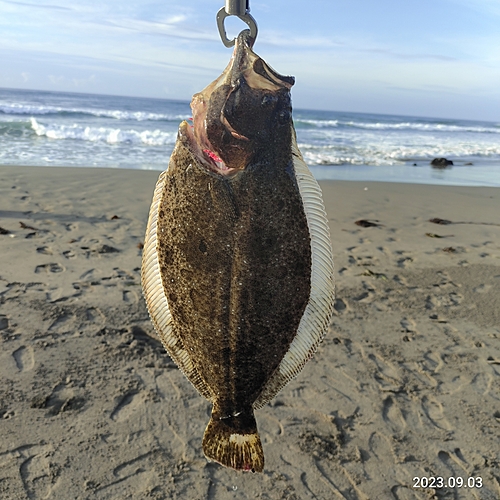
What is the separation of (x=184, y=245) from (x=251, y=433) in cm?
81

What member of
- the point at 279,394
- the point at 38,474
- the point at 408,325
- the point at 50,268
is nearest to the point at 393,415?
the point at 279,394

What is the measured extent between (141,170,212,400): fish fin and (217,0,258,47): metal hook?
0.55 meters

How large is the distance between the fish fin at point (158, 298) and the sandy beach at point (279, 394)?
86.1 inches

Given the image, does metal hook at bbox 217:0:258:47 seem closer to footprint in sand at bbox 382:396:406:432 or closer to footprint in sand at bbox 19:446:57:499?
footprint in sand at bbox 19:446:57:499

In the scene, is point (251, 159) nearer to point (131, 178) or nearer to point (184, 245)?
point (184, 245)

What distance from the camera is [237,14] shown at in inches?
63.9

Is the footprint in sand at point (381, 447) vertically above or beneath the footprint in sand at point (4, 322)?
beneath

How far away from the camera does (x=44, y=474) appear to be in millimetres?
3826

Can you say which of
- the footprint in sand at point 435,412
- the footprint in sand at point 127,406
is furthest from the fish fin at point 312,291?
the footprint in sand at point 435,412

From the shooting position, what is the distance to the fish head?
5.56ft

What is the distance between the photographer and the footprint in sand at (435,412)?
4.62 m

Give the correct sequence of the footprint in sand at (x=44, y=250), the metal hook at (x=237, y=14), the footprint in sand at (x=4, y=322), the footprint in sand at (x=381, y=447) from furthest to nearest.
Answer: the footprint in sand at (x=44, y=250), the footprint in sand at (x=4, y=322), the footprint in sand at (x=381, y=447), the metal hook at (x=237, y=14)

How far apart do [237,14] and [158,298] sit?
1080 mm

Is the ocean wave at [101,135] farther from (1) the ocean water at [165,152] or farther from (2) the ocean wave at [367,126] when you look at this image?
(2) the ocean wave at [367,126]
